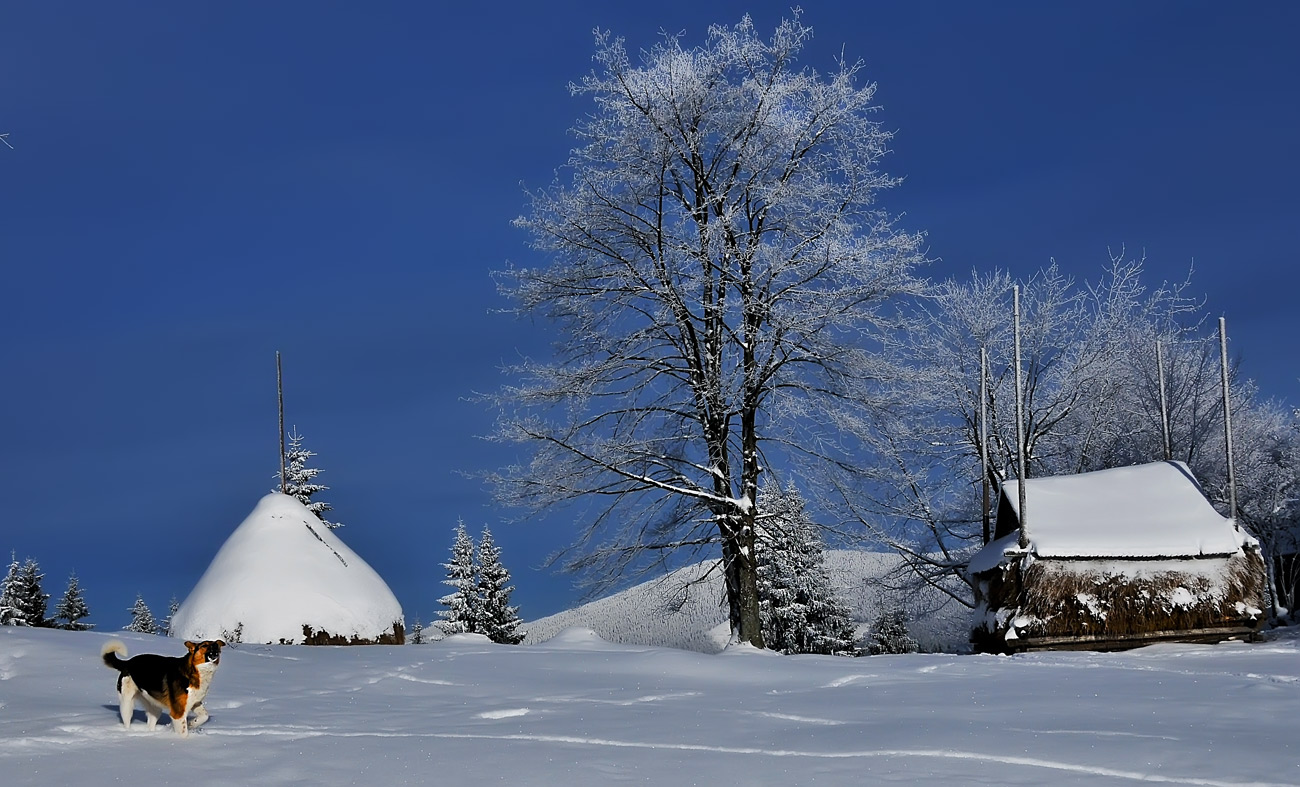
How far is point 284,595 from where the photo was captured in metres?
15.1

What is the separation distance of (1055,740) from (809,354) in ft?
31.9

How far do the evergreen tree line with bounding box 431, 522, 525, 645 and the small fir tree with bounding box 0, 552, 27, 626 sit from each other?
43.3 feet

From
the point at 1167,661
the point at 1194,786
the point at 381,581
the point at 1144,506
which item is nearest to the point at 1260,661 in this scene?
the point at 1167,661

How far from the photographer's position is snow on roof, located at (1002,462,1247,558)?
48.8 feet

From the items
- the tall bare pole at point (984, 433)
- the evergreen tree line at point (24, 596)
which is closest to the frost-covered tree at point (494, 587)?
the evergreen tree line at point (24, 596)

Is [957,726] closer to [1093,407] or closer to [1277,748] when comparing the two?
[1277,748]

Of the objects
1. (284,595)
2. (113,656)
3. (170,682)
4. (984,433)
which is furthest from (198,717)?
(984,433)

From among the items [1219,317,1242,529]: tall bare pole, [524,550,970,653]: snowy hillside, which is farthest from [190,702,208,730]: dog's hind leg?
[524,550,970,653]: snowy hillside

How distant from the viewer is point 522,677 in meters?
9.67

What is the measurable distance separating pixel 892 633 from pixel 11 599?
31.3 m

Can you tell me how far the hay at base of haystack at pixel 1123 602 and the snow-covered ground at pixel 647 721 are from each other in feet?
11.0

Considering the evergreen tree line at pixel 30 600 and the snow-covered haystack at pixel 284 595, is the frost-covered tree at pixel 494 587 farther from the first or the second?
the snow-covered haystack at pixel 284 595

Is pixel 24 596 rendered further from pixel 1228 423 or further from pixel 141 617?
pixel 1228 423

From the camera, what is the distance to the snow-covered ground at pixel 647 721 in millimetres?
5410
